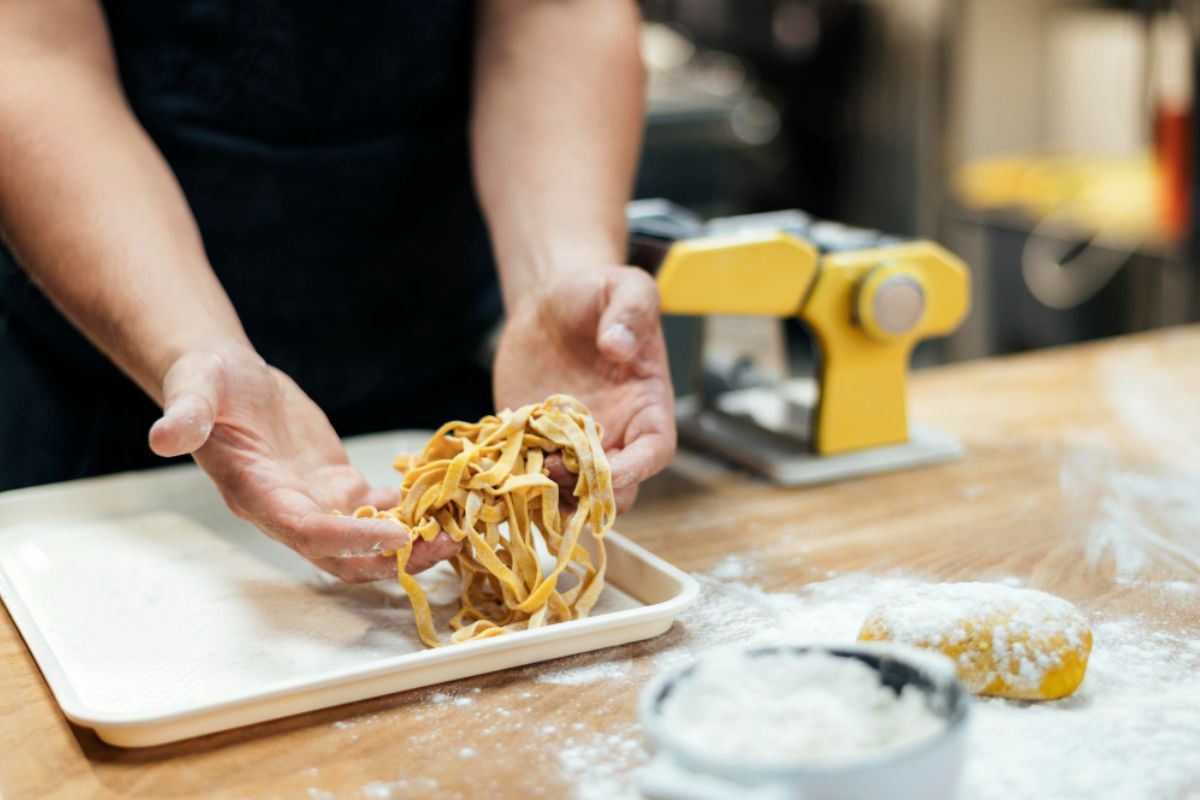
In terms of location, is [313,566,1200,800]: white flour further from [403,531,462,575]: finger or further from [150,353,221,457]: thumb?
[150,353,221,457]: thumb

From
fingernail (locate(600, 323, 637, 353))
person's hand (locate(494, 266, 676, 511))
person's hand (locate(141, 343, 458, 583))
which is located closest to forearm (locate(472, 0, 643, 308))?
person's hand (locate(494, 266, 676, 511))

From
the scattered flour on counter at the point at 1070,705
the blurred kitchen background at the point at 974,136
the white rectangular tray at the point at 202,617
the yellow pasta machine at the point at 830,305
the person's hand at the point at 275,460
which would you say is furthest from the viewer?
the blurred kitchen background at the point at 974,136

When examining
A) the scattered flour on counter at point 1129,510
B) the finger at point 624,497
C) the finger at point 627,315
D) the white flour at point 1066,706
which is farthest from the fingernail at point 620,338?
the scattered flour on counter at point 1129,510

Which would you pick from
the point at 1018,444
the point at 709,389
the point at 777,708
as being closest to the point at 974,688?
the point at 777,708

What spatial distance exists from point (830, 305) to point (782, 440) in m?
0.20

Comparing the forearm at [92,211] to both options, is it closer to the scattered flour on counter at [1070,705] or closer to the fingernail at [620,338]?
the fingernail at [620,338]

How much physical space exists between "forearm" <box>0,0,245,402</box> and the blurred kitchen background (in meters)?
1.70

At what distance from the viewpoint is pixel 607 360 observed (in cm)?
131

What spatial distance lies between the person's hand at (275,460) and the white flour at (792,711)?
0.39 metres

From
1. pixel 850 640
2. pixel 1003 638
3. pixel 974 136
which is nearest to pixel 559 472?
pixel 850 640

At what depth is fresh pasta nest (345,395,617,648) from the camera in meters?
1.10

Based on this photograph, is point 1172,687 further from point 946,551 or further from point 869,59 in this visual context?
point 869,59

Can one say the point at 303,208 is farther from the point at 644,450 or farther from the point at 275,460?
the point at 644,450

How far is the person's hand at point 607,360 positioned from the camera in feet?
4.00
